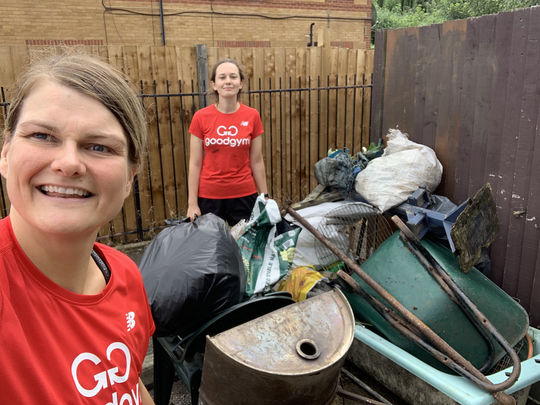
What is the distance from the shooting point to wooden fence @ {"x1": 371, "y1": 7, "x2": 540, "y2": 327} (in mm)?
2939

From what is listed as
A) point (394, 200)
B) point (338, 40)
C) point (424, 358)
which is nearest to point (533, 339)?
point (424, 358)

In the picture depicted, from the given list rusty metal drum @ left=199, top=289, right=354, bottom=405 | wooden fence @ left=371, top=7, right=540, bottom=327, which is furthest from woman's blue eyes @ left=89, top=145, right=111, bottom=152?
wooden fence @ left=371, top=7, right=540, bottom=327

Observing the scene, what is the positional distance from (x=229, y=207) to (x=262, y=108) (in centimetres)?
217

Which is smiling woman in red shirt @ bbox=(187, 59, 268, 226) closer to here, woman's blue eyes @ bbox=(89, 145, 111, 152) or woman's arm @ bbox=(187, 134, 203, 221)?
woman's arm @ bbox=(187, 134, 203, 221)

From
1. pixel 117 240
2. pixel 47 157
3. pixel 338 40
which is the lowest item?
pixel 117 240

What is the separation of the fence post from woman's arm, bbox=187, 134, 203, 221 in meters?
1.56

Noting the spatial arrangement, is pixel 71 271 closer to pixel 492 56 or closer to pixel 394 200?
pixel 394 200

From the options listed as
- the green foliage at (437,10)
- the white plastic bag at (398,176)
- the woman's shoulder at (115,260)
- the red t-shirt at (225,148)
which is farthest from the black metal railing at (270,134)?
the green foliage at (437,10)

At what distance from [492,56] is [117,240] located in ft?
13.5

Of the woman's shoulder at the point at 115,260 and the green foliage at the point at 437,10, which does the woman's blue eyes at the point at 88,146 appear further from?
the green foliage at the point at 437,10

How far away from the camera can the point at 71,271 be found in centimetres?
96

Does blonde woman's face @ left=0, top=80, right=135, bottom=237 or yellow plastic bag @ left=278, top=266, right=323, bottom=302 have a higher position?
blonde woman's face @ left=0, top=80, right=135, bottom=237

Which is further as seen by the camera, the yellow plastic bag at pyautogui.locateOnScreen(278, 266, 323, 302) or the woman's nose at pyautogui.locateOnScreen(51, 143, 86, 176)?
the yellow plastic bag at pyautogui.locateOnScreen(278, 266, 323, 302)

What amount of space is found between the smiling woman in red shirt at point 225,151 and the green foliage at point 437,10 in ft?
46.2
